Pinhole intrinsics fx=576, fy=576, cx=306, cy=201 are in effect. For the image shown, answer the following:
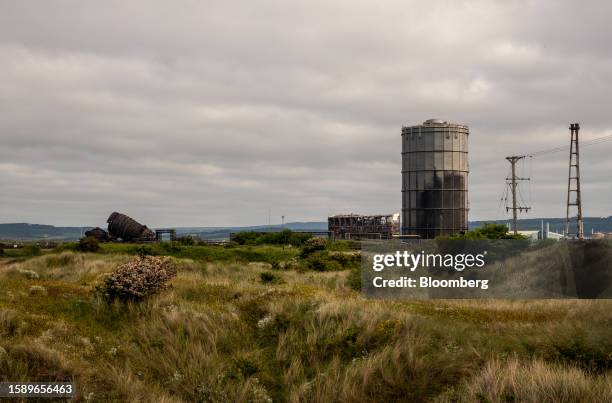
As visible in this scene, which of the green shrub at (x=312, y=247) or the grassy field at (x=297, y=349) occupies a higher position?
the green shrub at (x=312, y=247)

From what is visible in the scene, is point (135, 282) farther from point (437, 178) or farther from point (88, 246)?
point (437, 178)

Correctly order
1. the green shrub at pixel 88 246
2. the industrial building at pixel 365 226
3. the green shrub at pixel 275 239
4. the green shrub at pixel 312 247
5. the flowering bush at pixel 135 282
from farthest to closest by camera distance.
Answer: the industrial building at pixel 365 226 → the green shrub at pixel 275 239 → the green shrub at pixel 88 246 → the green shrub at pixel 312 247 → the flowering bush at pixel 135 282

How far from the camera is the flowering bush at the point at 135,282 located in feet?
57.3

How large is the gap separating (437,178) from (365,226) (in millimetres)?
12326

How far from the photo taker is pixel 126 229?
64.0m

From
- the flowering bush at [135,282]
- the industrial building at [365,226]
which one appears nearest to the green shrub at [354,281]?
the flowering bush at [135,282]

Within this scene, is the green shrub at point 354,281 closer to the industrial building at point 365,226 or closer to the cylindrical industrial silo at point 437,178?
the cylindrical industrial silo at point 437,178

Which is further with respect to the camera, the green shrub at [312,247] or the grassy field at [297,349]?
the green shrub at [312,247]

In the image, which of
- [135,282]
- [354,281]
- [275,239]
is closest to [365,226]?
[275,239]

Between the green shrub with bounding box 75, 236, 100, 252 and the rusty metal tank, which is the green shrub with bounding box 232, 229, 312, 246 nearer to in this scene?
the rusty metal tank

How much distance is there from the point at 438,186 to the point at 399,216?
953cm

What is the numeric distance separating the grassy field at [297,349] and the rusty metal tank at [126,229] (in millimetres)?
46571

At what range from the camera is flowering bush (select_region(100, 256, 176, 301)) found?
17453mm

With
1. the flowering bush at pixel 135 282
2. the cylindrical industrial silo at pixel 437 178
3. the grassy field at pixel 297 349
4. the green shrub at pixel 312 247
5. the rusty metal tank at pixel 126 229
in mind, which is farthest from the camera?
the rusty metal tank at pixel 126 229
